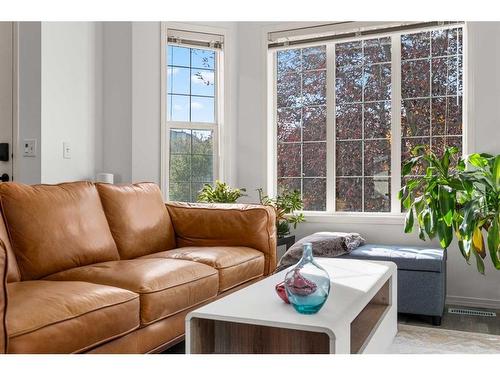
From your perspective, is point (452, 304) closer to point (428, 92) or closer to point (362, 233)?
point (362, 233)

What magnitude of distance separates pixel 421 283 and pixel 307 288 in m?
1.73

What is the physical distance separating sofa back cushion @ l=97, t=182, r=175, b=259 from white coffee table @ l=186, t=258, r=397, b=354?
0.99 m

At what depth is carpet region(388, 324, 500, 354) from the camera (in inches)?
99.3

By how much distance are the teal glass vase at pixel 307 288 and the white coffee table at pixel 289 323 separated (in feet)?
0.11

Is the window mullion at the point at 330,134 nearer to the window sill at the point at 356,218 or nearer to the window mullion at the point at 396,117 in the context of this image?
the window sill at the point at 356,218

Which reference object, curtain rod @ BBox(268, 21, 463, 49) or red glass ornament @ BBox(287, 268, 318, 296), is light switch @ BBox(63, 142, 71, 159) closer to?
curtain rod @ BBox(268, 21, 463, 49)

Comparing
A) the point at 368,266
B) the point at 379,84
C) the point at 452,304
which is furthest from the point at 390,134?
the point at 368,266

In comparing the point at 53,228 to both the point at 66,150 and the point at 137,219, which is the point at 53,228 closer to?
the point at 137,219

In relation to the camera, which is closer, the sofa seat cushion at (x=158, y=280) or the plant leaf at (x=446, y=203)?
the sofa seat cushion at (x=158, y=280)

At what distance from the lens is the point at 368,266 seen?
8.11 feet

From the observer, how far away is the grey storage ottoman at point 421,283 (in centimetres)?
302

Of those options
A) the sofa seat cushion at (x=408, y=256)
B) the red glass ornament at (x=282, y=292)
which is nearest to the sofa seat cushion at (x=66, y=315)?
the red glass ornament at (x=282, y=292)

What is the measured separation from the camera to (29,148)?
3.39m

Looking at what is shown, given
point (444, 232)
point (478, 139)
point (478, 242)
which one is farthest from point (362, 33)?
point (478, 242)
